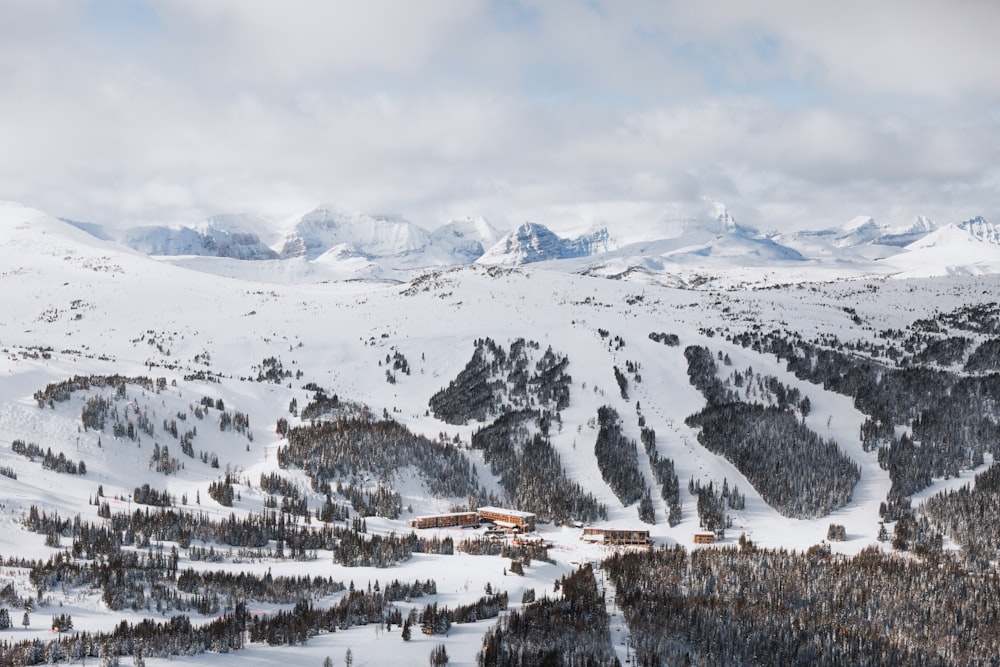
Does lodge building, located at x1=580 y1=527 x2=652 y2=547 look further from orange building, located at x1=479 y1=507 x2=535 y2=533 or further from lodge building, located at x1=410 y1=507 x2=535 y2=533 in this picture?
lodge building, located at x1=410 y1=507 x2=535 y2=533

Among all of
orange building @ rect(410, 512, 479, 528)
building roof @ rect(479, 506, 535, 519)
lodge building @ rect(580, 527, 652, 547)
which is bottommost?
lodge building @ rect(580, 527, 652, 547)

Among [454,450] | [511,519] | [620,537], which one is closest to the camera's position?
[620,537]

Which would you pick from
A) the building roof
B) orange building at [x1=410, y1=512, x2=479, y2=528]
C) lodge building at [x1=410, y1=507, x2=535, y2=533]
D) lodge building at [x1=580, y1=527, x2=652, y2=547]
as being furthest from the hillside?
the building roof

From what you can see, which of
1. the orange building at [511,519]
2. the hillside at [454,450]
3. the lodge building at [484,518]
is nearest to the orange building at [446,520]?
the lodge building at [484,518]

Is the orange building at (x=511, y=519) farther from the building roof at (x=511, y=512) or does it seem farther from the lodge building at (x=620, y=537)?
the lodge building at (x=620, y=537)

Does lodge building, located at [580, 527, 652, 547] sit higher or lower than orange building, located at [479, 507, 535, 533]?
lower

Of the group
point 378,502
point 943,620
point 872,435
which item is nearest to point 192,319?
point 378,502

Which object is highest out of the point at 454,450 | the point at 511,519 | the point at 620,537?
the point at 454,450

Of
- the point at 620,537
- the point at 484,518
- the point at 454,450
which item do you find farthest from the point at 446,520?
the point at 620,537

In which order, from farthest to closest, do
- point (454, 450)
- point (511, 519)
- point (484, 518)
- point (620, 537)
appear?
point (454, 450) < point (484, 518) < point (511, 519) < point (620, 537)

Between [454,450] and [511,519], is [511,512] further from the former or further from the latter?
[454,450]
